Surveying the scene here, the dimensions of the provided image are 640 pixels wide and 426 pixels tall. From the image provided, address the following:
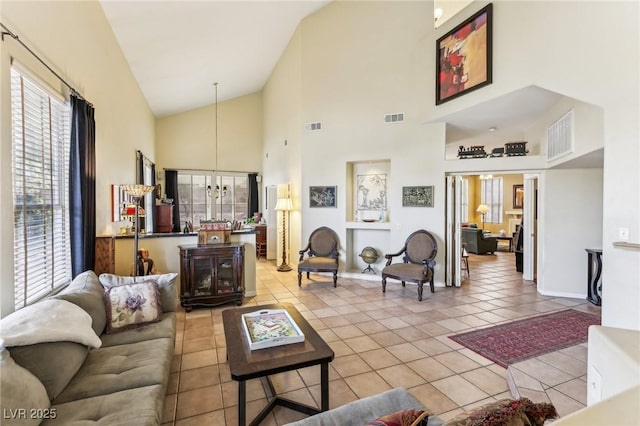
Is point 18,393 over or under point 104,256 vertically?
under

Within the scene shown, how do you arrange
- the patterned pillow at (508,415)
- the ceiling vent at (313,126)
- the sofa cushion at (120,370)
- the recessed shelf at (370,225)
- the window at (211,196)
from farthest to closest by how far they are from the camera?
the window at (211,196) → the ceiling vent at (313,126) → the recessed shelf at (370,225) → the sofa cushion at (120,370) → the patterned pillow at (508,415)

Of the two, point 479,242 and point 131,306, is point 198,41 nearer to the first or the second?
point 131,306

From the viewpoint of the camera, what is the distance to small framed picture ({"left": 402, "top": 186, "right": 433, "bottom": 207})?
18.5 feet

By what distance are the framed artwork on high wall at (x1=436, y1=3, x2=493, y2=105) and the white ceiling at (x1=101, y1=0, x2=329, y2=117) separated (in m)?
2.62

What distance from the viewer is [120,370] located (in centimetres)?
200

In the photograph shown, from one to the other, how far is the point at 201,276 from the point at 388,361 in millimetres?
2710

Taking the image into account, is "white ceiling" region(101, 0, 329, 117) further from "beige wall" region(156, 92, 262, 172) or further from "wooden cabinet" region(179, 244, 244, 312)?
"wooden cabinet" region(179, 244, 244, 312)

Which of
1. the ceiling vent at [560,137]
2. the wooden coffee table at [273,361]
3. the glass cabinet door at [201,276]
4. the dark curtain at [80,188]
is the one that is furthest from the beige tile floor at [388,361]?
the ceiling vent at [560,137]

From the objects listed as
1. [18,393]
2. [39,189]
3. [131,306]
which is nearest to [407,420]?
[18,393]

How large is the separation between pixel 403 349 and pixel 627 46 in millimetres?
3432

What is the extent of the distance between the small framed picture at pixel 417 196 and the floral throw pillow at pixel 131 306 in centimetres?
439

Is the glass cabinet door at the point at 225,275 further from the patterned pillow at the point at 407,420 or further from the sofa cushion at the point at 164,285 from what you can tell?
the patterned pillow at the point at 407,420

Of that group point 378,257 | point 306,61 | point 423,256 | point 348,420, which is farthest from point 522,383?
point 306,61

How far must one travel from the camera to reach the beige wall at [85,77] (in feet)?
6.32
